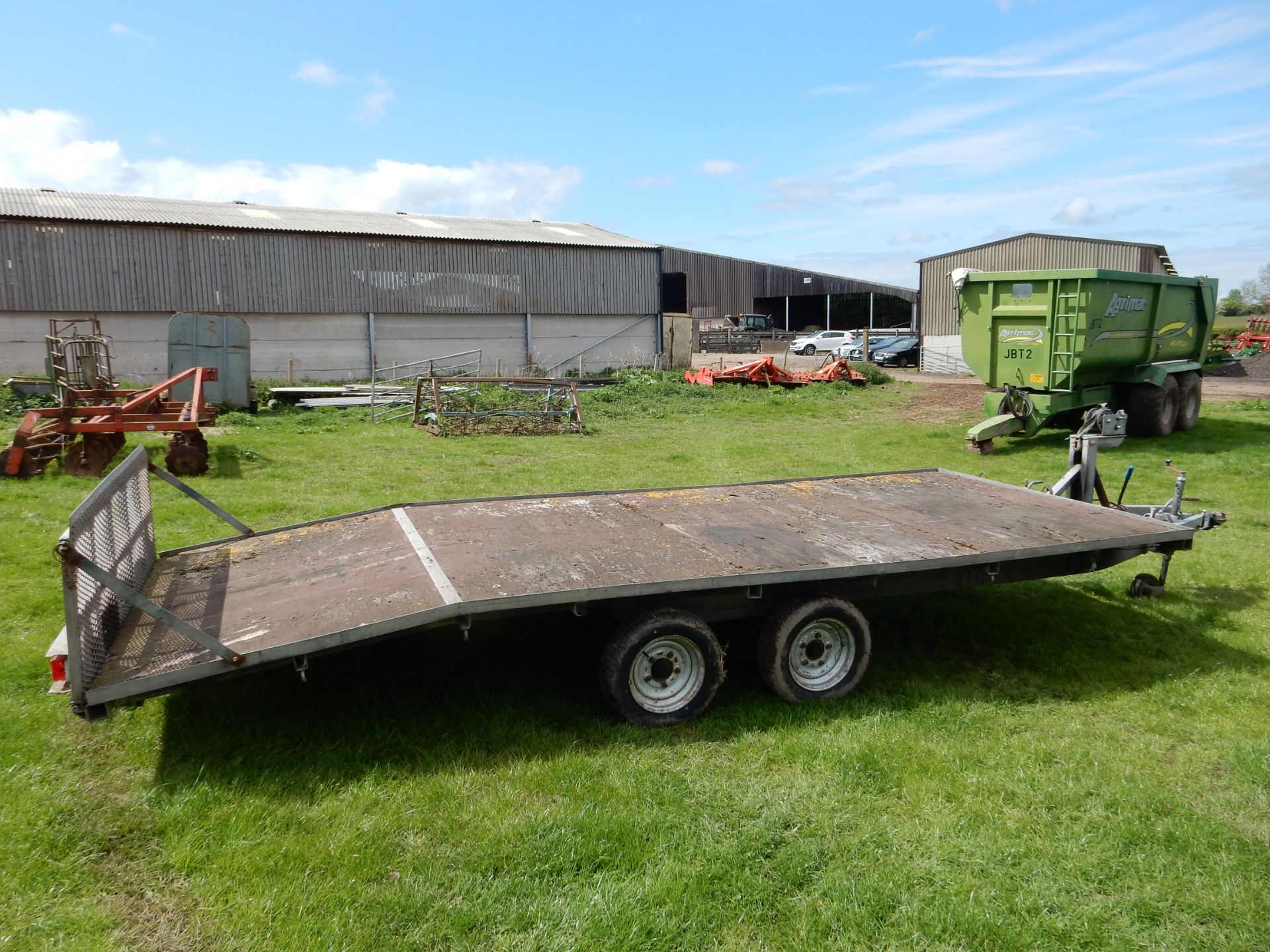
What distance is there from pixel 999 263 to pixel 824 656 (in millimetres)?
32258

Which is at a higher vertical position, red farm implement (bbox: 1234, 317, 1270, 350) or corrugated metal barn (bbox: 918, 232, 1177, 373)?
corrugated metal barn (bbox: 918, 232, 1177, 373)

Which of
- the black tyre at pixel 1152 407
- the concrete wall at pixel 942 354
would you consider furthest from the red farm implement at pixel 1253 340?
the black tyre at pixel 1152 407

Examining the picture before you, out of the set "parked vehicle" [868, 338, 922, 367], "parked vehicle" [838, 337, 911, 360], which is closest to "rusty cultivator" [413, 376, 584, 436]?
"parked vehicle" [868, 338, 922, 367]

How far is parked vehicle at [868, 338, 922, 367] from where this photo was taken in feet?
117

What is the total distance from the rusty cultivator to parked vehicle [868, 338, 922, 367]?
19.5 meters

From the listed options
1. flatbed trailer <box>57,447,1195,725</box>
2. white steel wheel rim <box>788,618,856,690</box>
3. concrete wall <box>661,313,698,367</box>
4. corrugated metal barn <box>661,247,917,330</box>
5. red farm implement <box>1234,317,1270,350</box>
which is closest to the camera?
flatbed trailer <box>57,447,1195,725</box>

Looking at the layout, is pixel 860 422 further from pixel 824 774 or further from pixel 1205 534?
pixel 824 774

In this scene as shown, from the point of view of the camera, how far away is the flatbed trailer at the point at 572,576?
13.3 ft

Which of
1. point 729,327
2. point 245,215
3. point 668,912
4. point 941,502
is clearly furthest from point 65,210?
point 729,327

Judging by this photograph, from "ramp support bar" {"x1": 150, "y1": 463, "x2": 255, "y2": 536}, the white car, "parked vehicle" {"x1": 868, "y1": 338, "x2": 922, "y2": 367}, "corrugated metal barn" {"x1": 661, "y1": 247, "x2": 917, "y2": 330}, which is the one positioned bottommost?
"ramp support bar" {"x1": 150, "y1": 463, "x2": 255, "y2": 536}

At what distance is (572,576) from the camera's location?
462 cm

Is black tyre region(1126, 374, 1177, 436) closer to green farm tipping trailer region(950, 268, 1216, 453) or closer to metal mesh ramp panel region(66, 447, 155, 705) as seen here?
green farm tipping trailer region(950, 268, 1216, 453)

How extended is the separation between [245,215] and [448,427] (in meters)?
14.7

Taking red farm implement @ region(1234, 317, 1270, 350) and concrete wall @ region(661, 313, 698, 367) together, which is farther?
concrete wall @ region(661, 313, 698, 367)
